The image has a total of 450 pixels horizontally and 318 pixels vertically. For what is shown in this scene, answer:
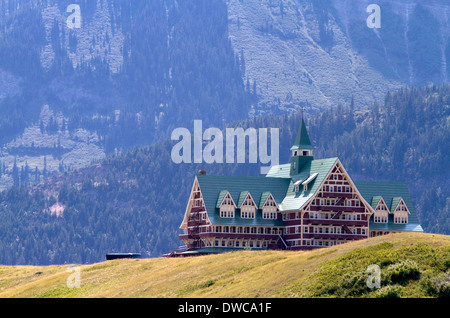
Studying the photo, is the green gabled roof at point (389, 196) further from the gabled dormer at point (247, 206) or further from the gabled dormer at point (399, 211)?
the gabled dormer at point (247, 206)

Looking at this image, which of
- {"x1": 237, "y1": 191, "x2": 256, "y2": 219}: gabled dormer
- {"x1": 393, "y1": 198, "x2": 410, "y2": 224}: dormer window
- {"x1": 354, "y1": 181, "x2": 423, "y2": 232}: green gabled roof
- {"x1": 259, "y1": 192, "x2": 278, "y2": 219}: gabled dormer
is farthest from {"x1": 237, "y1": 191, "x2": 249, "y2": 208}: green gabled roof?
{"x1": 393, "y1": 198, "x2": 410, "y2": 224}: dormer window

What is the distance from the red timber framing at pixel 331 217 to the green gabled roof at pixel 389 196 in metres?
4.94

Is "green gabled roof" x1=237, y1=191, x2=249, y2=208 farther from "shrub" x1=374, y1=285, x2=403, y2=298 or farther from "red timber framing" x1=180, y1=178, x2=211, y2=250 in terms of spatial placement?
"shrub" x1=374, y1=285, x2=403, y2=298

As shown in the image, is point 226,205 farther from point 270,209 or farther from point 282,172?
point 282,172

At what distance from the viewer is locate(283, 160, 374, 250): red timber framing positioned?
168500 millimetres

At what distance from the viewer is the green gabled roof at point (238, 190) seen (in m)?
169

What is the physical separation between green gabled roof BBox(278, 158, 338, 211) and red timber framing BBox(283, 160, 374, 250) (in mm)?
669

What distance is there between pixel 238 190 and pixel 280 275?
59.4m

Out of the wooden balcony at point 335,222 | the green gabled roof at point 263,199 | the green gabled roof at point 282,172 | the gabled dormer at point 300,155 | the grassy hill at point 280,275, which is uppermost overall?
the gabled dormer at point 300,155

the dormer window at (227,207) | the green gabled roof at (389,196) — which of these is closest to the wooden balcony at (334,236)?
the green gabled roof at (389,196)

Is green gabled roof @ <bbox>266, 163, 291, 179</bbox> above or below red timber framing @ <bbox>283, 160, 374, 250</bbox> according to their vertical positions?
above

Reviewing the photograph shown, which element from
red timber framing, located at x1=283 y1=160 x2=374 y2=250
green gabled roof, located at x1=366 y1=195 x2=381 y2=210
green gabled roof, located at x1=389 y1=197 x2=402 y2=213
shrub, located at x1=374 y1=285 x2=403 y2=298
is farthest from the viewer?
green gabled roof, located at x1=389 y1=197 x2=402 y2=213
